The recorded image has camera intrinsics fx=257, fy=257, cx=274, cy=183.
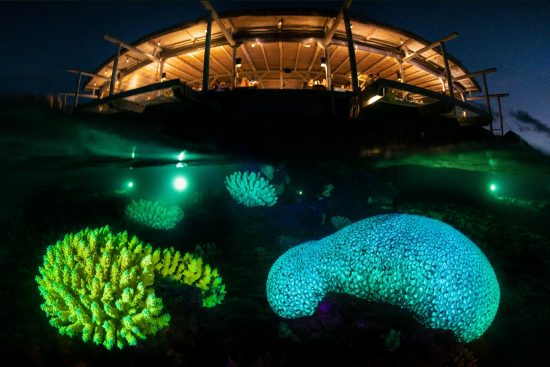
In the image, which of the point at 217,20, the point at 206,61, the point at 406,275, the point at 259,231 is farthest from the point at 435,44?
the point at 406,275

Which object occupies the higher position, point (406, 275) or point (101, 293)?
point (101, 293)

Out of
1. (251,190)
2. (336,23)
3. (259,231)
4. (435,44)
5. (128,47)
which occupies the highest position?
(128,47)

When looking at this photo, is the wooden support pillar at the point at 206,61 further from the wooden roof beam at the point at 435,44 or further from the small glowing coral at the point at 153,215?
the wooden roof beam at the point at 435,44

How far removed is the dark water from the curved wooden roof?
6.68 metres

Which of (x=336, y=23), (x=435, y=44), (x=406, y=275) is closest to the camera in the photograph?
(x=406, y=275)

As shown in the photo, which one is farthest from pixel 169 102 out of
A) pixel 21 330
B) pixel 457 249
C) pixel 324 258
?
pixel 457 249

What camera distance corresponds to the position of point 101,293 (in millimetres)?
2975

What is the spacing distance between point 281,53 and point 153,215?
1131cm

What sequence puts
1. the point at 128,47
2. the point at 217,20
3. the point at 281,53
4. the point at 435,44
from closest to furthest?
the point at 217,20
the point at 435,44
the point at 128,47
the point at 281,53

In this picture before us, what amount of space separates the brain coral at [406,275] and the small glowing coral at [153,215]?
18.2 ft

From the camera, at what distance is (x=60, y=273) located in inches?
125

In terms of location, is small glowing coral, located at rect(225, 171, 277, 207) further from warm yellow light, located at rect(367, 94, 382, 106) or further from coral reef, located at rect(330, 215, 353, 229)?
warm yellow light, located at rect(367, 94, 382, 106)

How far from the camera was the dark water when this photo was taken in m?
3.55

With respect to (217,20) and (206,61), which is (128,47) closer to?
(217,20)
